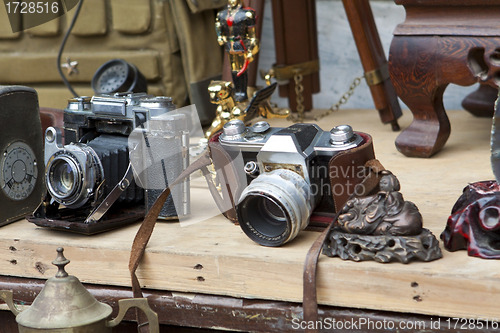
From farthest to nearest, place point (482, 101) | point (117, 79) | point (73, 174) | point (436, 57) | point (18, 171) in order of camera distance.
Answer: point (482, 101)
point (117, 79)
point (436, 57)
point (18, 171)
point (73, 174)

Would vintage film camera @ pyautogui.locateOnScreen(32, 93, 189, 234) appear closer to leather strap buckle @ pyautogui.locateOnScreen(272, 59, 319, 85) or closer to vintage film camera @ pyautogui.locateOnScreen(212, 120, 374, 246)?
vintage film camera @ pyautogui.locateOnScreen(212, 120, 374, 246)

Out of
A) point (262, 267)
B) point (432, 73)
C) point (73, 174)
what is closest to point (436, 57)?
point (432, 73)

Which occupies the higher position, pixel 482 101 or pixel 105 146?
pixel 105 146

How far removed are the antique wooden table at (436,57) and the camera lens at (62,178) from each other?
0.70 metres

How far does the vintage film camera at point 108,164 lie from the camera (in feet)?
2.89

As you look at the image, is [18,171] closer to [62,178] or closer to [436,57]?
[62,178]

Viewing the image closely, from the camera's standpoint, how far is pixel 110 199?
2.93 ft

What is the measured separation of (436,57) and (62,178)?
29.6 inches

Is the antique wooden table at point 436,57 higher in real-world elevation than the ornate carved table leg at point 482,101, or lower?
higher

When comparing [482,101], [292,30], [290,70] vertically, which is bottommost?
[482,101]

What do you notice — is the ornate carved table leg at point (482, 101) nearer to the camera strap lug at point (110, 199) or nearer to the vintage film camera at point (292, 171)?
the vintage film camera at point (292, 171)

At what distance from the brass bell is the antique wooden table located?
0.75m

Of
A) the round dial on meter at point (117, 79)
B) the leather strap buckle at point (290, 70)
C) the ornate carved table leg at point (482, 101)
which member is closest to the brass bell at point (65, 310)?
the round dial on meter at point (117, 79)

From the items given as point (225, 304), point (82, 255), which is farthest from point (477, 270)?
point (82, 255)
